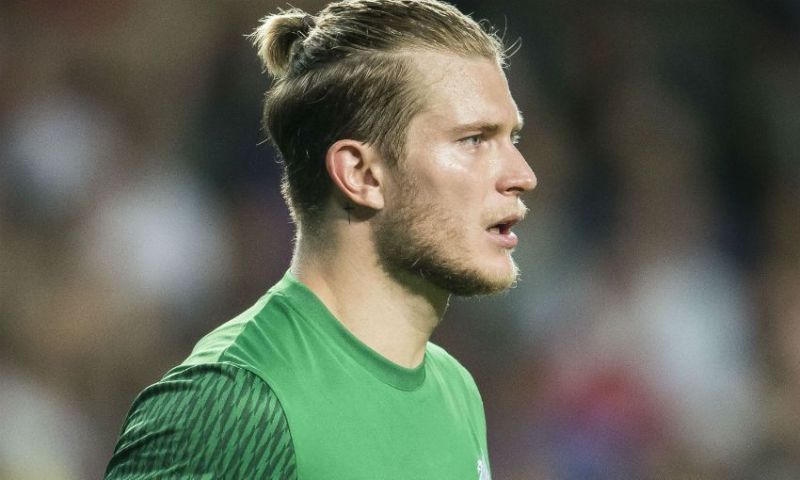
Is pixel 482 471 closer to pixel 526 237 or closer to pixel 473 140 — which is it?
pixel 473 140

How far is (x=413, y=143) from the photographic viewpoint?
8.21 ft

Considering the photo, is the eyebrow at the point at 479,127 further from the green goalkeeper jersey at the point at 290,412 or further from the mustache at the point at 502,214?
the green goalkeeper jersey at the point at 290,412

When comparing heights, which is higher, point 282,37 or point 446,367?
point 282,37

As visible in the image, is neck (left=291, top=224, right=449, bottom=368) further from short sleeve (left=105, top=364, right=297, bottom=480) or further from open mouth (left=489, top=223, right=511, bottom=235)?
short sleeve (left=105, top=364, right=297, bottom=480)

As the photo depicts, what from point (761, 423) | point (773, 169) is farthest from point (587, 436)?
point (773, 169)

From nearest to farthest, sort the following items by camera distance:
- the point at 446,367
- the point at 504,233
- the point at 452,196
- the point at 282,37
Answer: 1. the point at 452,196
2. the point at 504,233
3. the point at 282,37
4. the point at 446,367

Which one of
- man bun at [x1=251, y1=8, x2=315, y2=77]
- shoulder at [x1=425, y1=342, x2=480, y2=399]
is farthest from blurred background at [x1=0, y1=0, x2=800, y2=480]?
man bun at [x1=251, y1=8, x2=315, y2=77]

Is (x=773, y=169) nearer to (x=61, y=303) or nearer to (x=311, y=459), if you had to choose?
(x=61, y=303)

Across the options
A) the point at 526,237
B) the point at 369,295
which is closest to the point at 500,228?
the point at 369,295

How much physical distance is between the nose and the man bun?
0.59m

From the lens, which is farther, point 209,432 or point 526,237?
point 526,237

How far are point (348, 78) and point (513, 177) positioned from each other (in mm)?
427

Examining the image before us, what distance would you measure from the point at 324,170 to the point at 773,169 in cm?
401

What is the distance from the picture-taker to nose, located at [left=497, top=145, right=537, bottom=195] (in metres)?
2.53
